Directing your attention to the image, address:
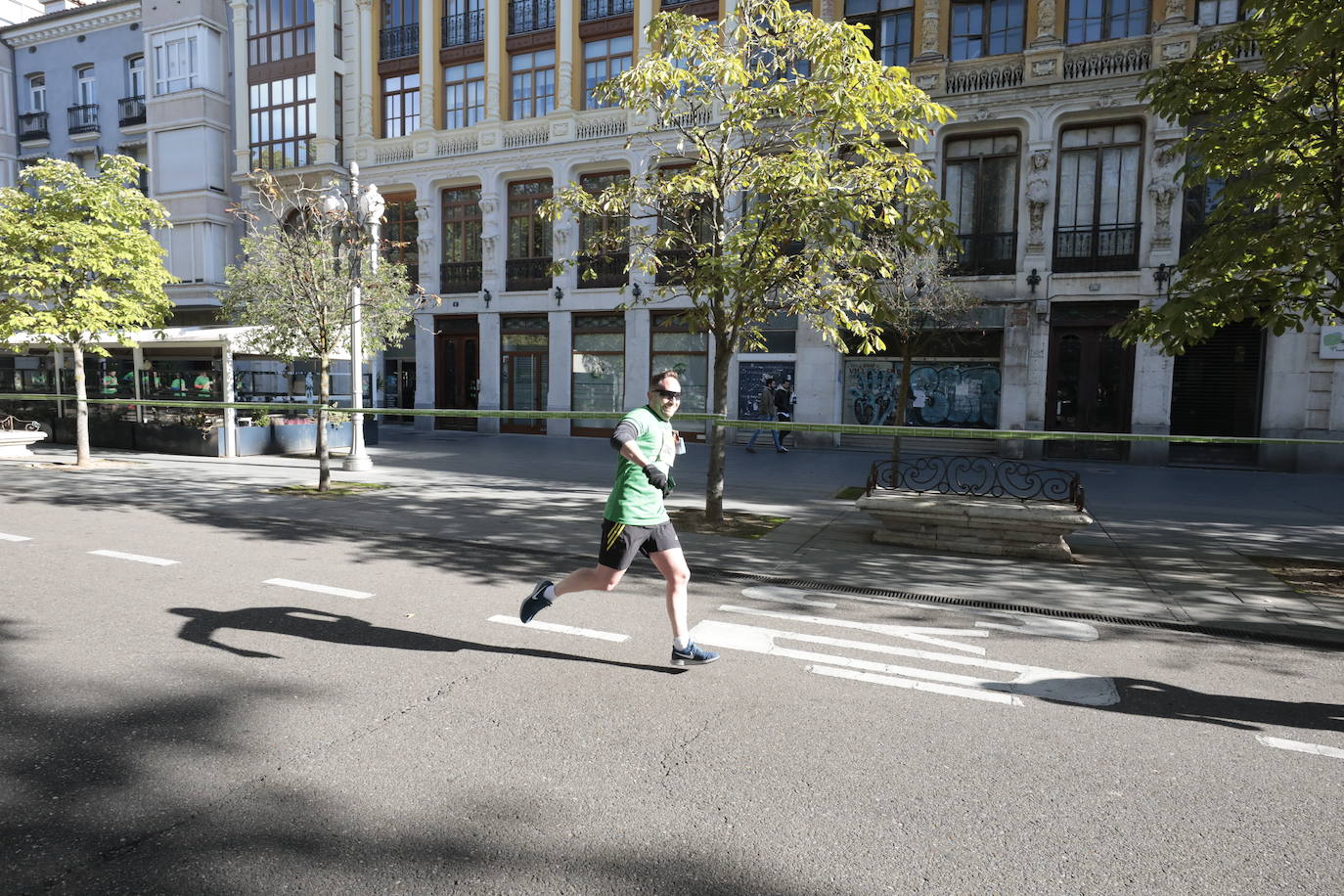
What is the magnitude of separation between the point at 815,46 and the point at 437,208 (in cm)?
2204

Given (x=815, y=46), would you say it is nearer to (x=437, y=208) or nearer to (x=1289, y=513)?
(x=1289, y=513)

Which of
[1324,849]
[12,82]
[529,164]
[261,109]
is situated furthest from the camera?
[12,82]

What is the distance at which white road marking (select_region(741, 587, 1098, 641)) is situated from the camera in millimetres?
5855

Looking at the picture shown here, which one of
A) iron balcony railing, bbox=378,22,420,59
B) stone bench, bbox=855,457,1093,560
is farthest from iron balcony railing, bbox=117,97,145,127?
stone bench, bbox=855,457,1093,560

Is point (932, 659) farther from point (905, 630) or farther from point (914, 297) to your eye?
point (914, 297)

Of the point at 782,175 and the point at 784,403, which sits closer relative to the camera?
the point at 782,175

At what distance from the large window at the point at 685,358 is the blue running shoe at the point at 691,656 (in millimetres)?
19330

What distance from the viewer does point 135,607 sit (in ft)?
19.4

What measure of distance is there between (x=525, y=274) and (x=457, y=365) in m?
4.21

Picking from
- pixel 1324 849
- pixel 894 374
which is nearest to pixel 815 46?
pixel 1324 849

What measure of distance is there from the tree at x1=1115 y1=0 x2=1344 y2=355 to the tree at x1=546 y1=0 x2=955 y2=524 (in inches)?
93.9

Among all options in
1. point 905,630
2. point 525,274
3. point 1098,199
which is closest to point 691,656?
point 905,630

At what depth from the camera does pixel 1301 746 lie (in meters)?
4.00

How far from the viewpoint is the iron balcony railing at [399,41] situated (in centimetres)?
2791
